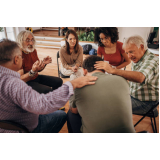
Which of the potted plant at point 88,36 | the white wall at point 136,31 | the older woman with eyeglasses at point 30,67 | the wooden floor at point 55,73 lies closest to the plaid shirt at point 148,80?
the wooden floor at point 55,73

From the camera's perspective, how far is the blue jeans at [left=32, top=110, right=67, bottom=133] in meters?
1.21

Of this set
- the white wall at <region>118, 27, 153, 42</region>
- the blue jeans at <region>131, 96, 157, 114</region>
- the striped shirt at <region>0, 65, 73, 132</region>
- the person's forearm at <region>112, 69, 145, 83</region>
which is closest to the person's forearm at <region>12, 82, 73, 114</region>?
the striped shirt at <region>0, 65, 73, 132</region>

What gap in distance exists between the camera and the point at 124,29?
6.20m

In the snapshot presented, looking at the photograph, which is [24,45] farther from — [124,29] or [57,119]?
[124,29]

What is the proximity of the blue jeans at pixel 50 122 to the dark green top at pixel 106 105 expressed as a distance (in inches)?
20.8

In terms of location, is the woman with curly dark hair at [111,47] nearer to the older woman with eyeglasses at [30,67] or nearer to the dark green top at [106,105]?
the older woman with eyeglasses at [30,67]

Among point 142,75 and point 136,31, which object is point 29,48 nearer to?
point 142,75

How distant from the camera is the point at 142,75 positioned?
124cm

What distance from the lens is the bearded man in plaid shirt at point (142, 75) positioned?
125 centimetres

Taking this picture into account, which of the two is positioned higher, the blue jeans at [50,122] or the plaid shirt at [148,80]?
the plaid shirt at [148,80]

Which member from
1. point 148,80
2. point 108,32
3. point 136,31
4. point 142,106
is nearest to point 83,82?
point 148,80

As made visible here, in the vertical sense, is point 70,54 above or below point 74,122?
above

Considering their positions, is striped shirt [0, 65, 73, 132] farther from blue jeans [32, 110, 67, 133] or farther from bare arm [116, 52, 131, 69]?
bare arm [116, 52, 131, 69]

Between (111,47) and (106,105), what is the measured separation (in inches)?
59.4
